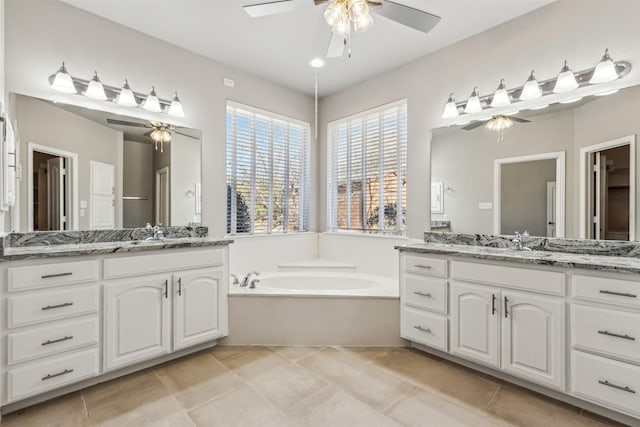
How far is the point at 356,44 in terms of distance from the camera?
2.84 m

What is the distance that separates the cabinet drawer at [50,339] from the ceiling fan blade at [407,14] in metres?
2.56

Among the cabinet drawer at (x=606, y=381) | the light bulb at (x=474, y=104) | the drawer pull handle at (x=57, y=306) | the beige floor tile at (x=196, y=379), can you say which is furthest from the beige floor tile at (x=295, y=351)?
the light bulb at (x=474, y=104)

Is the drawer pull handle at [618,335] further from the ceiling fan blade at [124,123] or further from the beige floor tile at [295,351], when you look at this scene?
the ceiling fan blade at [124,123]

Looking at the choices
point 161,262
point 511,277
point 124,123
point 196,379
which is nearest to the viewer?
point 511,277

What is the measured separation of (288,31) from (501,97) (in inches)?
73.1

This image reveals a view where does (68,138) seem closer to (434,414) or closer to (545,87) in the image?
(434,414)

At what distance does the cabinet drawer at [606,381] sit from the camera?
1.57 m

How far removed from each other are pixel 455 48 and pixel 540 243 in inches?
73.6

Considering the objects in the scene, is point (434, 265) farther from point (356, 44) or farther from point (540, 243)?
point (356, 44)

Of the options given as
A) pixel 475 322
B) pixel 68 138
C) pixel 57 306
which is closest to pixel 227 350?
pixel 57 306

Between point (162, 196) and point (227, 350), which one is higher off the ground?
point (162, 196)

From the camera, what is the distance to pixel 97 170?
2.47 meters

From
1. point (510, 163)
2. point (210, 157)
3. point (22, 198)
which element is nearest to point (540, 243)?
point (510, 163)

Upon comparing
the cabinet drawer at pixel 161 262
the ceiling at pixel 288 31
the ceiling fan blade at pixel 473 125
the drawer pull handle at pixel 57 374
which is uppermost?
the ceiling at pixel 288 31
